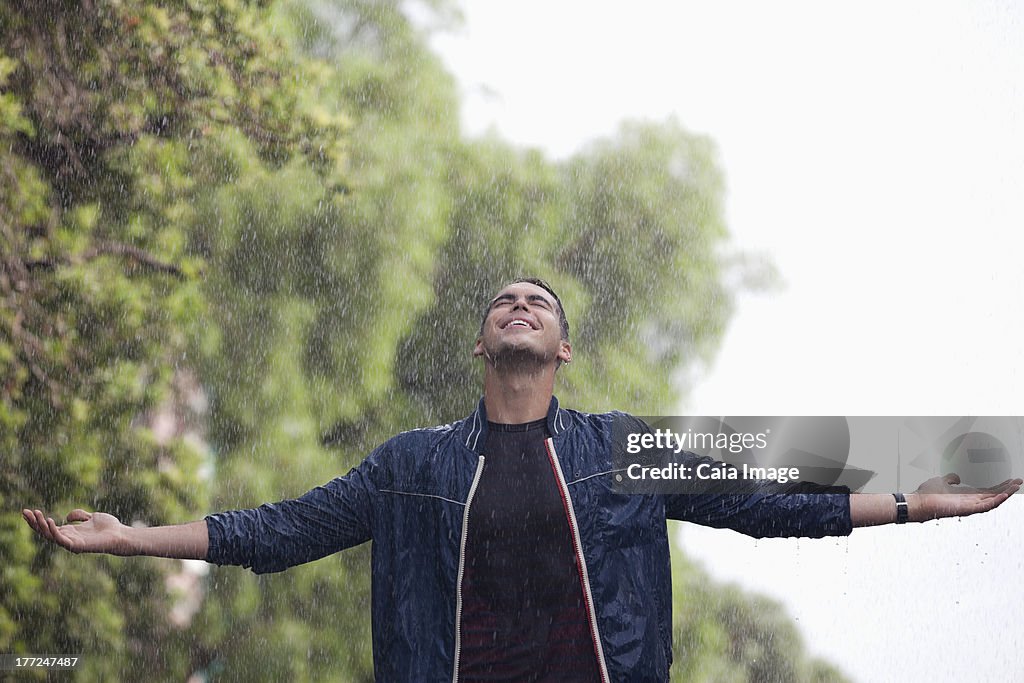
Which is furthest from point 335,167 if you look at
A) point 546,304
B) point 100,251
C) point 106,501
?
point 546,304

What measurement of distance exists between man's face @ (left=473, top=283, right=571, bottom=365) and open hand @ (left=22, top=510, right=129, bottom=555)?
36.6 inches

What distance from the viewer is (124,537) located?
235 centimetres

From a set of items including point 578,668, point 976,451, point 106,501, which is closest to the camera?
point 578,668

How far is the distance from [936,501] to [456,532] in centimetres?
105

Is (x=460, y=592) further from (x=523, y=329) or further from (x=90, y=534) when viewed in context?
(x=90, y=534)

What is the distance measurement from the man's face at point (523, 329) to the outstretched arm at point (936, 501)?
2.60ft

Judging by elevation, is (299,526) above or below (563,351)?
below

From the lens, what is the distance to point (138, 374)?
6605 mm

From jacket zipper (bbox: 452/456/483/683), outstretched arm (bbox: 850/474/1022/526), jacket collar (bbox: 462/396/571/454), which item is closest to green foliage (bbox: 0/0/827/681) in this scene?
jacket collar (bbox: 462/396/571/454)

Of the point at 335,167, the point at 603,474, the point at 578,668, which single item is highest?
the point at 335,167

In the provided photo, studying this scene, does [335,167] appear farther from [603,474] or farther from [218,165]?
[603,474]

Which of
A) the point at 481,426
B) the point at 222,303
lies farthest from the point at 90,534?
the point at 222,303

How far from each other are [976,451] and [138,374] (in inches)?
206

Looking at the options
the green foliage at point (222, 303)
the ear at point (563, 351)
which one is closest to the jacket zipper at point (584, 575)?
the ear at point (563, 351)
